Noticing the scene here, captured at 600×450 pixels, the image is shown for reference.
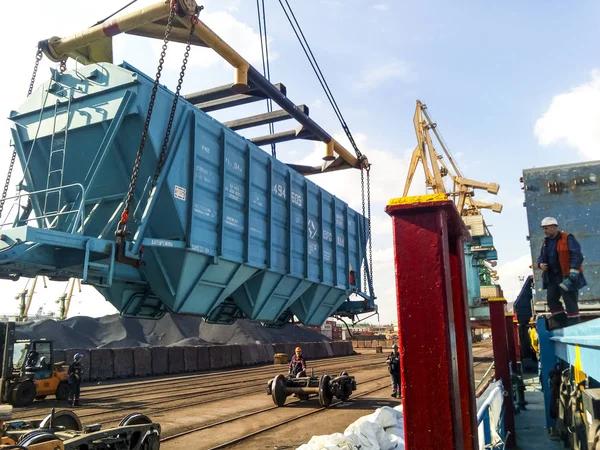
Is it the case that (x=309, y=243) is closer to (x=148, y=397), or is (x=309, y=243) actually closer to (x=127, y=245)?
(x=127, y=245)

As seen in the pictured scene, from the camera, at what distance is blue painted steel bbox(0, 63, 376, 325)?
23.7 ft

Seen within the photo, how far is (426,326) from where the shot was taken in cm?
203

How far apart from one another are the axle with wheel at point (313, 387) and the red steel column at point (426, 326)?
942cm

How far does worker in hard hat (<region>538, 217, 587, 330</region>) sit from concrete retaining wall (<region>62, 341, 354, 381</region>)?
17.4 metres

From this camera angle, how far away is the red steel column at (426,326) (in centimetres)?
197

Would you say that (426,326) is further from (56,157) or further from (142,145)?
(56,157)

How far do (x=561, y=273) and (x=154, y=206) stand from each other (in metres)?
5.92

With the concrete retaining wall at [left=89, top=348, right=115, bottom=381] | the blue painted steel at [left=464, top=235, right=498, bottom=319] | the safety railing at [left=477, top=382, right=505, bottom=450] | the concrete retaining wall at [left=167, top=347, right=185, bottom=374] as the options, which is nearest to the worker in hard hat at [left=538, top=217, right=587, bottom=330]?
the safety railing at [left=477, top=382, right=505, bottom=450]

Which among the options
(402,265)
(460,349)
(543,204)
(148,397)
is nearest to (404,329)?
(402,265)

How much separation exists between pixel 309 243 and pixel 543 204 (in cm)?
504

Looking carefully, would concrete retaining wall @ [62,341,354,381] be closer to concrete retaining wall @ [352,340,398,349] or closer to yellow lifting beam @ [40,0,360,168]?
yellow lifting beam @ [40,0,360,168]

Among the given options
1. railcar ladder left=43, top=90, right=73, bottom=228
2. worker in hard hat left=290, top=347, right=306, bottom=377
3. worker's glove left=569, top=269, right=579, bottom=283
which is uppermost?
railcar ladder left=43, top=90, right=73, bottom=228

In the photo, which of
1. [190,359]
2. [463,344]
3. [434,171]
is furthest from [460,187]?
[463,344]

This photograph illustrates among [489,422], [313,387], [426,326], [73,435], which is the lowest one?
[313,387]
